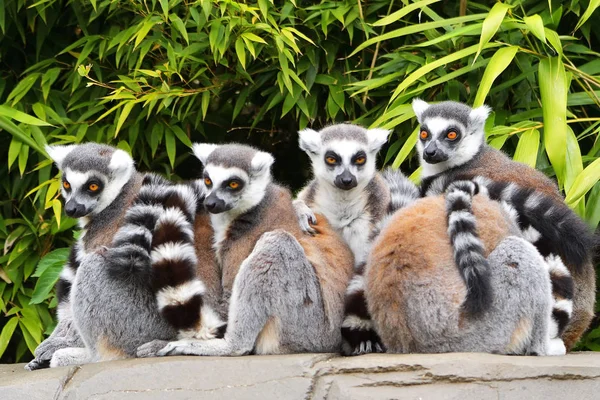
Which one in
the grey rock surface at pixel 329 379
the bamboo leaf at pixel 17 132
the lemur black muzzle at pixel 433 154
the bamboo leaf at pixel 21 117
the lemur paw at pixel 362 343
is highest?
the bamboo leaf at pixel 21 117

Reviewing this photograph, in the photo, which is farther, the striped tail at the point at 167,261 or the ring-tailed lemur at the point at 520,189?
the ring-tailed lemur at the point at 520,189

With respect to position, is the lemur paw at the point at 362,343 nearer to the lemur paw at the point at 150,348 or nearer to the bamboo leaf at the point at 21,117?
the lemur paw at the point at 150,348

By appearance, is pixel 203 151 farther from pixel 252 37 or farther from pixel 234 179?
pixel 252 37

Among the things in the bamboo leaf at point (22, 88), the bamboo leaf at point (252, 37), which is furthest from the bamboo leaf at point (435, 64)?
the bamboo leaf at point (22, 88)

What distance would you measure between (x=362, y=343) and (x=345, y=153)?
1.29 m

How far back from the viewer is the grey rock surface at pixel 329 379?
4.09 metres

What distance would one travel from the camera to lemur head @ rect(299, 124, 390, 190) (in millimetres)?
5462

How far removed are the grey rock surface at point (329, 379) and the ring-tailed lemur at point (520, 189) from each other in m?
0.62

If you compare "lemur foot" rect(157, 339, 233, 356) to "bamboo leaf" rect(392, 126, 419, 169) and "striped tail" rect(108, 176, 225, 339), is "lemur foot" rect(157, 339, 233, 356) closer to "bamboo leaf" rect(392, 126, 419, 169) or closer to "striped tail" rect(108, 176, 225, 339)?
"striped tail" rect(108, 176, 225, 339)

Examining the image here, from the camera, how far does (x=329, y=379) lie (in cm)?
425

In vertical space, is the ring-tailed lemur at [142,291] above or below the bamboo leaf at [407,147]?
below

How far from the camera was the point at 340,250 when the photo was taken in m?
5.08

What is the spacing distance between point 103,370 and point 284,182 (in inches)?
137

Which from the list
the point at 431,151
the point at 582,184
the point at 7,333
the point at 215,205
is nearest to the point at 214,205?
the point at 215,205
